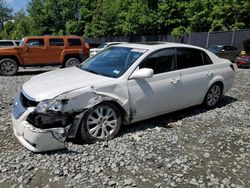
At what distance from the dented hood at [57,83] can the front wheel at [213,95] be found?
8.62ft

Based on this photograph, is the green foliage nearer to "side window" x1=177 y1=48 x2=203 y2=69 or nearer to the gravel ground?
"side window" x1=177 y1=48 x2=203 y2=69

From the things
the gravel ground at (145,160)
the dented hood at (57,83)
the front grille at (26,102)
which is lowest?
the gravel ground at (145,160)

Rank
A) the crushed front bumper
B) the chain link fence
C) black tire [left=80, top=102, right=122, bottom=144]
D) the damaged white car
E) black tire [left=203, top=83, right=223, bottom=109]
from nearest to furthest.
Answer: the crushed front bumper < the damaged white car < black tire [left=80, top=102, right=122, bottom=144] < black tire [left=203, top=83, right=223, bottom=109] < the chain link fence

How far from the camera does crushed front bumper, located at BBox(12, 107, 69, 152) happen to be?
387cm

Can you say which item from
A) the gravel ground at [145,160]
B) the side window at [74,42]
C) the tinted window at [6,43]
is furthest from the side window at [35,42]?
the gravel ground at [145,160]

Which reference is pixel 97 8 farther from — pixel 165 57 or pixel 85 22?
pixel 165 57

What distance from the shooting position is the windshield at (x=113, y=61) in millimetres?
4827

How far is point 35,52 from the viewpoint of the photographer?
508 inches

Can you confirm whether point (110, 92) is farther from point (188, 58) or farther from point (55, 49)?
point (55, 49)

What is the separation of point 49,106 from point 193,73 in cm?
301

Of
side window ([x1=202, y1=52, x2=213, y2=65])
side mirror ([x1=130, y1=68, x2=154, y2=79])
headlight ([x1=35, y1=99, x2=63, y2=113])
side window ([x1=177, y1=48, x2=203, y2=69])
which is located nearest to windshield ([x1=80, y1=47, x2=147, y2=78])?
side mirror ([x1=130, y1=68, x2=154, y2=79])

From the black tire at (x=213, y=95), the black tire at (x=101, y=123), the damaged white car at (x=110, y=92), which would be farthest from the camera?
the black tire at (x=213, y=95)

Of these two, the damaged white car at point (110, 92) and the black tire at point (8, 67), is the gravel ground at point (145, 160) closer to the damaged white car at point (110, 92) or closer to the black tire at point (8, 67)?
the damaged white car at point (110, 92)

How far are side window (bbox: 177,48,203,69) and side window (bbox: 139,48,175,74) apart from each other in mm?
184
